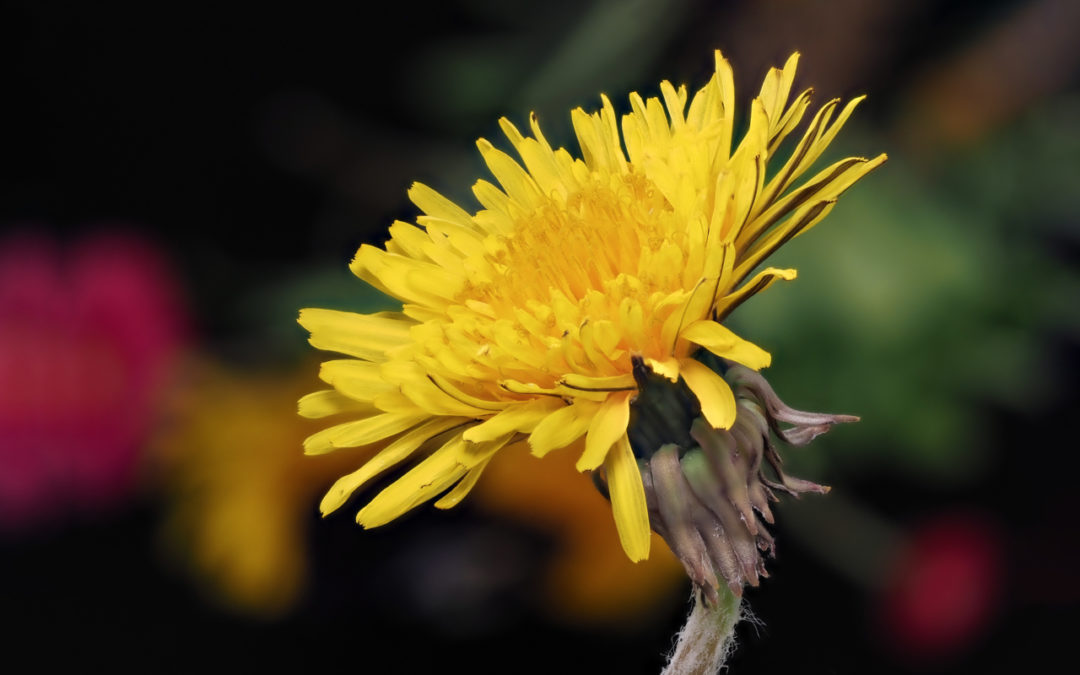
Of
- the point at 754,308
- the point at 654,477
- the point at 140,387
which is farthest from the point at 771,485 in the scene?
the point at 140,387

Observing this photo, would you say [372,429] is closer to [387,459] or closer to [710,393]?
[387,459]

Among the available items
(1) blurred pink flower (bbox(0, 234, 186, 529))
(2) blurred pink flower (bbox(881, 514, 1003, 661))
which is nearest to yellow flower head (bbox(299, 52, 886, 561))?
(1) blurred pink flower (bbox(0, 234, 186, 529))

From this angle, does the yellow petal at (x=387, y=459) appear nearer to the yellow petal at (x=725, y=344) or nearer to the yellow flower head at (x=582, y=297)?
the yellow flower head at (x=582, y=297)

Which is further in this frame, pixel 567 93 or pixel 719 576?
pixel 567 93

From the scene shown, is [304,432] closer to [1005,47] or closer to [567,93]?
[567,93]

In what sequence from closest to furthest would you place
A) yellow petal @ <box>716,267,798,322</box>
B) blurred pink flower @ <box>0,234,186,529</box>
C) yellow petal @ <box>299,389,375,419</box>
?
yellow petal @ <box>716,267,798,322</box> → yellow petal @ <box>299,389,375,419</box> → blurred pink flower @ <box>0,234,186,529</box>

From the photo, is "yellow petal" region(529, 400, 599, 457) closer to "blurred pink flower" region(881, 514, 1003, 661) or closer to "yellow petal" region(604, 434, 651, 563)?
"yellow petal" region(604, 434, 651, 563)

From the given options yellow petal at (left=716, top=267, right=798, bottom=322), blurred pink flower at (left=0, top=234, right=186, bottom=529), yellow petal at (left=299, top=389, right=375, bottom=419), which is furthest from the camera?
blurred pink flower at (left=0, top=234, right=186, bottom=529)
